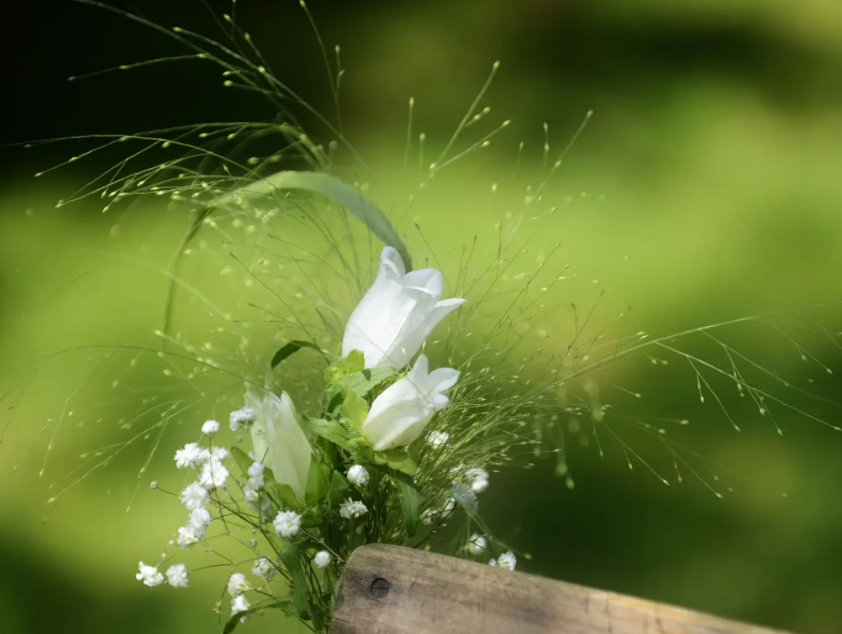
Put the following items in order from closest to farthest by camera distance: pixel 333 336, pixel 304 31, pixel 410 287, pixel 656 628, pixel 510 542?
pixel 656 628 < pixel 410 287 < pixel 333 336 < pixel 510 542 < pixel 304 31

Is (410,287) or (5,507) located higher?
(410,287)

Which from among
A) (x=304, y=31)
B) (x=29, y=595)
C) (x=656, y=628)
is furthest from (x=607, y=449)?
(x=304, y=31)

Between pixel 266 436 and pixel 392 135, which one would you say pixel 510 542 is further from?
pixel 392 135

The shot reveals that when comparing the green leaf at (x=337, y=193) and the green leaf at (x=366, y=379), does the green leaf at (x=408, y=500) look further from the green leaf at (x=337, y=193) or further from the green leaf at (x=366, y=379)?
the green leaf at (x=337, y=193)

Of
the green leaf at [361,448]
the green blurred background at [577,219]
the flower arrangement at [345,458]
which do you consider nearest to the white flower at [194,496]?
the flower arrangement at [345,458]

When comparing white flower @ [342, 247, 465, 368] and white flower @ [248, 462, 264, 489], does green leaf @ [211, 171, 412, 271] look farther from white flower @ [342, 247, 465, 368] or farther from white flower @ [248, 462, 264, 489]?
white flower @ [248, 462, 264, 489]

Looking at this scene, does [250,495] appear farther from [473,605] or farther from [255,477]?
[473,605]

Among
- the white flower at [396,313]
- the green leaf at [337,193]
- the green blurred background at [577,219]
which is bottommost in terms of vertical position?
the green blurred background at [577,219]
